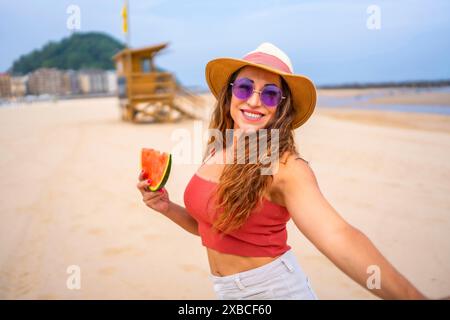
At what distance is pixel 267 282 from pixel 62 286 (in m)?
2.84

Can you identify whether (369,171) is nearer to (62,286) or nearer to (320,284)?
(320,284)

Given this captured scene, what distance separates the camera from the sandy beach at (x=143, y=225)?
384cm

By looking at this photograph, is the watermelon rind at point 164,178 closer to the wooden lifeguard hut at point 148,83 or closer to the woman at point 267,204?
the woman at point 267,204

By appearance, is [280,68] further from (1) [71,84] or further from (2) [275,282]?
(1) [71,84]

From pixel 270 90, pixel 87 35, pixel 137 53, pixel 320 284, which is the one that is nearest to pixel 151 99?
pixel 137 53

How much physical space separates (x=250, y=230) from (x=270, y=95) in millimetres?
698

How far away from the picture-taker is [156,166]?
2.16 metres

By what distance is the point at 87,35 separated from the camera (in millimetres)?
153125

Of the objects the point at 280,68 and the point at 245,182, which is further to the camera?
the point at 280,68

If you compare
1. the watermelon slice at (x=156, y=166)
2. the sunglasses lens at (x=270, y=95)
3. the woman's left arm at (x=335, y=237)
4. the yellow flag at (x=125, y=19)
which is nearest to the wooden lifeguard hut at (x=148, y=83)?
the yellow flag at (x=125, y=19)

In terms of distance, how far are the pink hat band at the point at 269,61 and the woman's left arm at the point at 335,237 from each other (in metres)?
0.54

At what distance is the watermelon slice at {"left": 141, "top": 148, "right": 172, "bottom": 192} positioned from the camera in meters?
2.03

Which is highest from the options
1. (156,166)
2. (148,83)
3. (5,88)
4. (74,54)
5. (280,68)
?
(74,54)

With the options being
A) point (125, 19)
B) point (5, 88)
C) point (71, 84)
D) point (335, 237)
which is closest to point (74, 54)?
point (71, 84)
